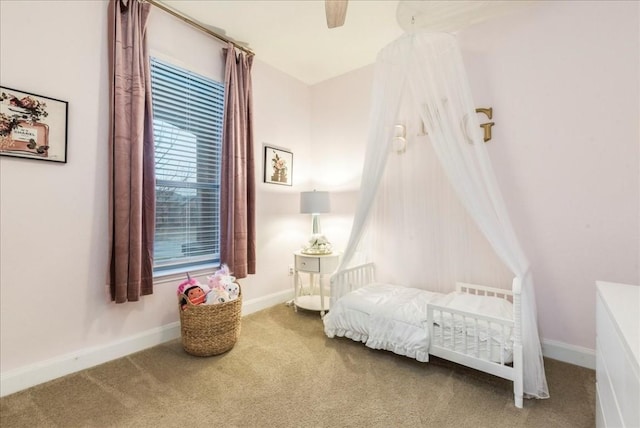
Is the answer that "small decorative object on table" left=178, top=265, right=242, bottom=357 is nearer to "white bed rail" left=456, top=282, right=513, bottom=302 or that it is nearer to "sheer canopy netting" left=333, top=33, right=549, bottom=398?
"sheer canopy netting" left=333, top=33, right=549, bottom=398

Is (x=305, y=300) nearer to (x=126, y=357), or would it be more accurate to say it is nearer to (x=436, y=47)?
(x=126, y=357)

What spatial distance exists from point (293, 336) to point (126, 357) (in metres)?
1.30

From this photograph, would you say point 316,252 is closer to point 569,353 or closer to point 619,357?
point 569,353

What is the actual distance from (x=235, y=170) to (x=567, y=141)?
9.02ft

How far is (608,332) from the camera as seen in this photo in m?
1.19

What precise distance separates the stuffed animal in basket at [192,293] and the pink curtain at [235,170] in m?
0.49

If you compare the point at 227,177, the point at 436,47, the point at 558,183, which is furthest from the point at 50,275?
the point at 558,183

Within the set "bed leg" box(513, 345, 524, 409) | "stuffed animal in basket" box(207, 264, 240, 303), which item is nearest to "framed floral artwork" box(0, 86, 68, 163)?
"stuffed animal in basket" box(207, 264, 240, 303)

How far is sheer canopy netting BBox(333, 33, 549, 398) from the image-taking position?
6.23 ft

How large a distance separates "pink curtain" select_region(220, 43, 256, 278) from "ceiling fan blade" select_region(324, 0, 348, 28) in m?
1.51


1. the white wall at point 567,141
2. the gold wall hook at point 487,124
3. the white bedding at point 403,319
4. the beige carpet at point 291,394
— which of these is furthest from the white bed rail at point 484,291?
the gold wall hook at point 487,124

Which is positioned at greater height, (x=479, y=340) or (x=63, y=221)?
(x=63, y=221)

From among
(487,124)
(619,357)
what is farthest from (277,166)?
(619,357)

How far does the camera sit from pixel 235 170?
9.49 feet
